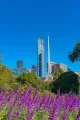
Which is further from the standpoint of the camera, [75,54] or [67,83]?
[75,54]

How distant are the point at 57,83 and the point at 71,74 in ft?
6.06

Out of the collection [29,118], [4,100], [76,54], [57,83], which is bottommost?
[29,118]

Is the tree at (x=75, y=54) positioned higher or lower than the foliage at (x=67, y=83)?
higher

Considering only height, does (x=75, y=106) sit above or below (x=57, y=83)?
below

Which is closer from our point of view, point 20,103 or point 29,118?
point 29,118

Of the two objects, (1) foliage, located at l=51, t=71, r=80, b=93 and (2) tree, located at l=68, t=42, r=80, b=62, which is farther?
(2) tree, located at l=68, t=42, r=80, b=62

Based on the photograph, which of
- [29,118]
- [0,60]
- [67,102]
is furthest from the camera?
[0,60]

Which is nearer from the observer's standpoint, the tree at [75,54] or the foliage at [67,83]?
the foliage at [67,83]

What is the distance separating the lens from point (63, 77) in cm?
4038

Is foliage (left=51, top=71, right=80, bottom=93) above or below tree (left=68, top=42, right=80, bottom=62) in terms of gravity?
below

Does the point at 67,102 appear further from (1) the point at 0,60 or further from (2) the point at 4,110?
(1) the point at 0,60

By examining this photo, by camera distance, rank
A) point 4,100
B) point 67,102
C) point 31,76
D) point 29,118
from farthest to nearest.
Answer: point 31,76
point 4,100
point 67,102
point 29,118

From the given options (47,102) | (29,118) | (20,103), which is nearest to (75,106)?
(47,102)

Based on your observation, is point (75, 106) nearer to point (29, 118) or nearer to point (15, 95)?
point (15, 95)
